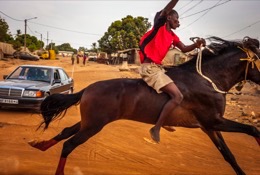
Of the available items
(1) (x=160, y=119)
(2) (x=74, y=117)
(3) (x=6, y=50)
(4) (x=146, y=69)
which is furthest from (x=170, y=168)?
(3) (x=6, y=50)

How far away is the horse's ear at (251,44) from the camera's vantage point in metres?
4.84

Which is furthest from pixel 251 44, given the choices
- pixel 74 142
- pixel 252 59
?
pixel 74 142

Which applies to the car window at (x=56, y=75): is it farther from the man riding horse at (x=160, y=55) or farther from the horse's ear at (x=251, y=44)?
the horse's ear at (x=251, y=44)

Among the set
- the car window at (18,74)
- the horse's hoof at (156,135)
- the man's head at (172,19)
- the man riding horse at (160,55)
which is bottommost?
the horse's hoof at (156,135)

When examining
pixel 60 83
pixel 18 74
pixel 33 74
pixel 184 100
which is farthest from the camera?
pixel 60 83

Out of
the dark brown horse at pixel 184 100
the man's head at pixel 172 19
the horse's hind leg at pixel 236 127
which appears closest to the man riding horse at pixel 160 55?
the man's head at pixel 172 19

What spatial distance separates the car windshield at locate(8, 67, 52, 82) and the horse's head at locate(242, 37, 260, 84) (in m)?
7.54

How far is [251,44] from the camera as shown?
484cm

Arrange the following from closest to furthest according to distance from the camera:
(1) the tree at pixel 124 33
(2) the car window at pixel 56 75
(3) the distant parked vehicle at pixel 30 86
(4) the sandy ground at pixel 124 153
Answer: (4) the sandy ground at pixel 124 153 → (3) the distant parked vehicle at pixel 30 86 → (2) the car window at pixel 56 75 → (1) the tree at pixel 124 33

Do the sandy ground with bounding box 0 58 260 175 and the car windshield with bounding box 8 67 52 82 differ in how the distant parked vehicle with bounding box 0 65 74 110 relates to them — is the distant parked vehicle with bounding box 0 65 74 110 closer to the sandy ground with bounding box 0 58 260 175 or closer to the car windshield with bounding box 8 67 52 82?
the car windshield with bounding box 8 67 52 82

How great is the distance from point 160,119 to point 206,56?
1475 mm

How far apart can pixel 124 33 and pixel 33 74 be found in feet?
166

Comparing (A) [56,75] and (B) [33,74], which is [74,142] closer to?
(B) [33,74]

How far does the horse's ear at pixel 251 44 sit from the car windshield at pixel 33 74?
24.7ft
